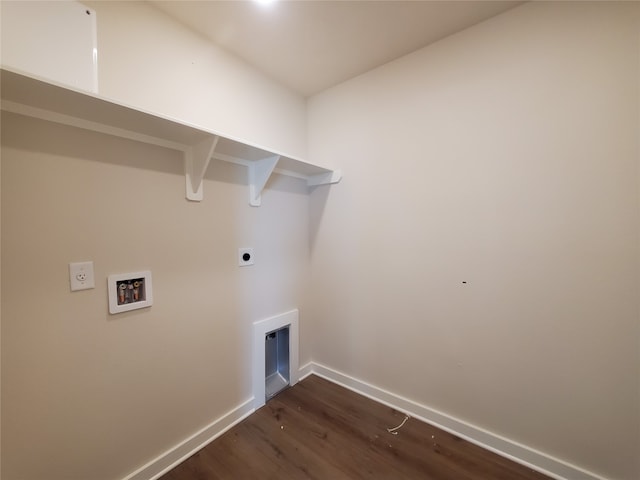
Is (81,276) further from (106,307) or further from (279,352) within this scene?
(279,352)

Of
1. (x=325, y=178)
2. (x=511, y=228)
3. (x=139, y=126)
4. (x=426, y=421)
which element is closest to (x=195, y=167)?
(x=139, y=126)

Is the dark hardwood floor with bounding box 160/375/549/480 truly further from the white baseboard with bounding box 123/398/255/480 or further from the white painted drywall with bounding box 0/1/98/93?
the white painted drywall with bounding box 0/1/98/93

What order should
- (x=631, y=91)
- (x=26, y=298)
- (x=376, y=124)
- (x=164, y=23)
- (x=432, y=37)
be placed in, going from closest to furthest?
1. (x=26, y=298)
2. (x=631, y=91)
3. (x=164, y=23)
4. (x=432, y=37)
5. (x=376, y=124)

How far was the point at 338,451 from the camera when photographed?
Result: 4.97 feet

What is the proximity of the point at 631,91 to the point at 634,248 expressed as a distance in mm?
713

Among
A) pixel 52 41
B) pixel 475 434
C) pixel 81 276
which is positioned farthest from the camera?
pixel 475 434

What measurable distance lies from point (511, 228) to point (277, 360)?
1.99m

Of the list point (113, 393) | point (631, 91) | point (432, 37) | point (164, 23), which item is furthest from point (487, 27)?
point (113, 393)

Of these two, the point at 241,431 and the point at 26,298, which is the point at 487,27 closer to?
the point at 26,298

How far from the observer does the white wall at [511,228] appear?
1.21 metres

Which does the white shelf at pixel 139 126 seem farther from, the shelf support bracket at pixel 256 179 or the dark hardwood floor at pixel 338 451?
the dark hardwood floor at pixel 338 451

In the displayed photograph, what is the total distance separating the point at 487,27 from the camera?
4.87 ft

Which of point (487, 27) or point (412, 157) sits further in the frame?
point (412, 157)

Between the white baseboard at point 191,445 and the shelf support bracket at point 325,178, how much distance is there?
1.78 meters
